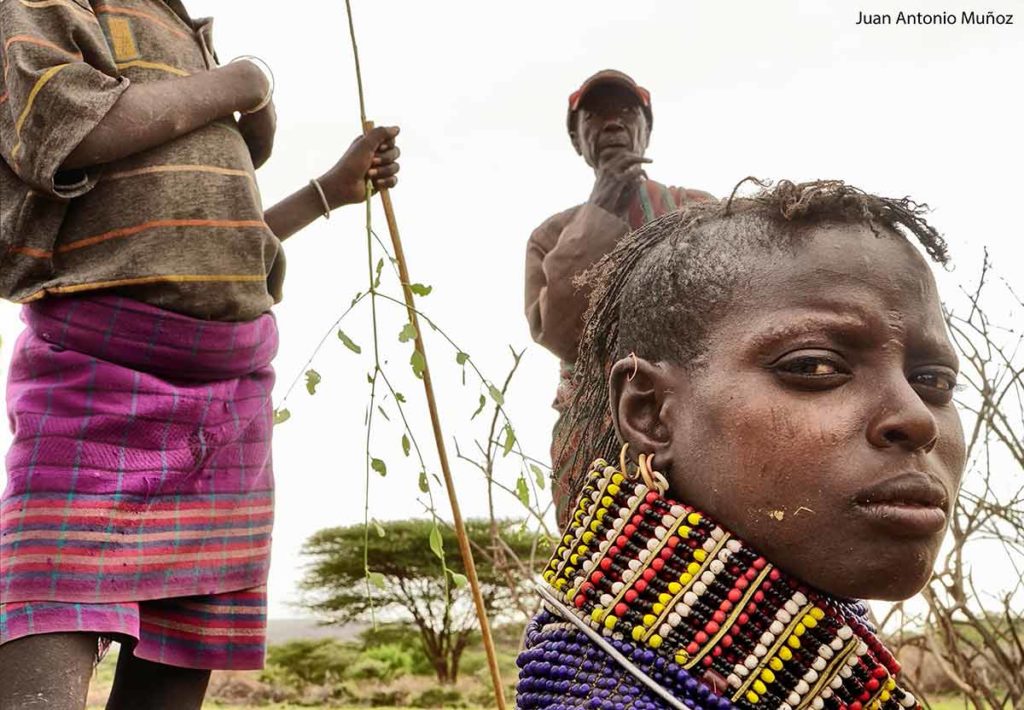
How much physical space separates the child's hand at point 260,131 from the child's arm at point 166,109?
140 millimetres

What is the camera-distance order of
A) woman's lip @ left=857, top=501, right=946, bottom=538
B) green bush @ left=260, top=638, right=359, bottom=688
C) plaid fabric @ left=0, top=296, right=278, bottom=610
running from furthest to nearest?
green bush @ left=260, top=638, right=359, bottom=688 → plaid fabric @ left=0, top=296, right=278, bottom=610 → woman's lip @ left=857, top=501, right=946, bottom=538

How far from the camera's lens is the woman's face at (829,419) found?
1.53 m

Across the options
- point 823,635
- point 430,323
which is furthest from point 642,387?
point 430,323

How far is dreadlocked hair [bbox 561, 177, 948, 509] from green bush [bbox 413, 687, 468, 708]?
619cm

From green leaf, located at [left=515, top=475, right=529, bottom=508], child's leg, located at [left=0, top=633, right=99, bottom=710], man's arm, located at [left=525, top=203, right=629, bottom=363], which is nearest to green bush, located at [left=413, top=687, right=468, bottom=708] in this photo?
man's arm, located at [left=525, top=203, right=629, bottom=363]

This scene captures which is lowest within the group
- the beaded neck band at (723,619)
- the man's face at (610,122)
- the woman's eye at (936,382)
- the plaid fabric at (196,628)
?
the plaid fabric at (196,628)

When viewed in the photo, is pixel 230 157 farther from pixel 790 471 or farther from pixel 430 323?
pixel 790 471

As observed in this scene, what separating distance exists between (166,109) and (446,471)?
1017mm

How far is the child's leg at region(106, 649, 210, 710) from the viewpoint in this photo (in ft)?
8.05

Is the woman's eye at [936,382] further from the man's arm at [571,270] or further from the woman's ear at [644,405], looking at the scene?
the man's arm at [571,270]

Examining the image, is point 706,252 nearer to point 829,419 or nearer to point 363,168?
point 829,419

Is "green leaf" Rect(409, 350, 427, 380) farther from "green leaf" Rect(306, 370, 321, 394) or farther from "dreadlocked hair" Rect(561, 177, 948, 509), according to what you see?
"dreadlocked hair" Rect(561, 177, 948, 509)

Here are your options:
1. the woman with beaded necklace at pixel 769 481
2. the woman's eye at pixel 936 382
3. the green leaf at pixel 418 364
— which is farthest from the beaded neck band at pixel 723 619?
the green leaf at pixel 418 364

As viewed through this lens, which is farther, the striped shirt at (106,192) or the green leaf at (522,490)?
the green leaf at (522,490)
